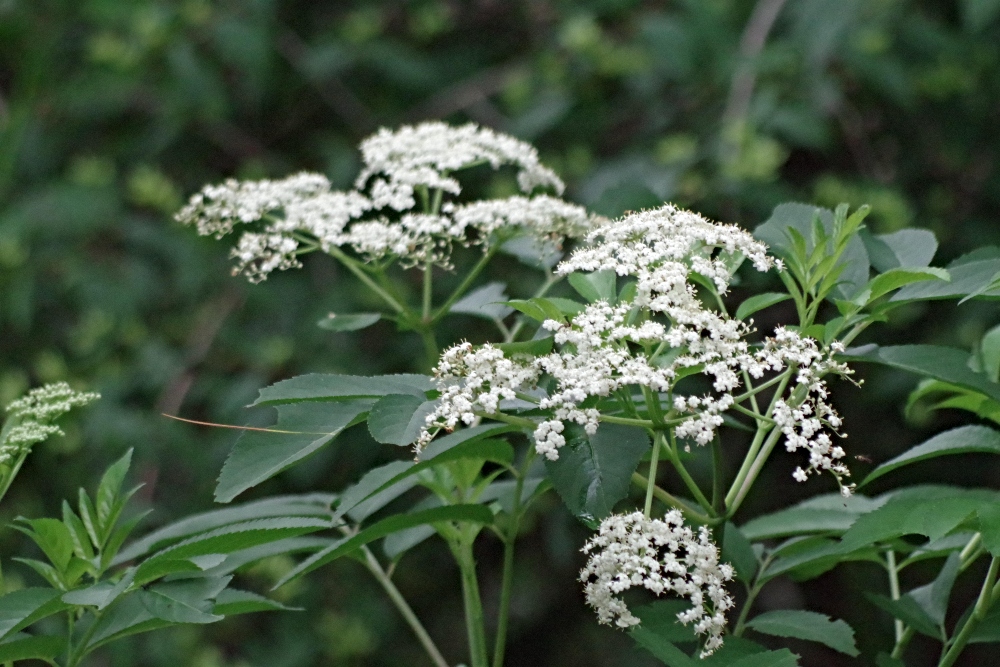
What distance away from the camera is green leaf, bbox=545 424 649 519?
2.32 ft

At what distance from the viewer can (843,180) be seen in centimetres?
222

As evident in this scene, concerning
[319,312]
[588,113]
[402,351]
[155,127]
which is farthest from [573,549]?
[155,127]

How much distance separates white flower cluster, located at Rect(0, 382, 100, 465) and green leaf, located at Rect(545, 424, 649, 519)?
0.38 meters

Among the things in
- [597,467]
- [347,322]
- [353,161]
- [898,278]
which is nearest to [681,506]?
[597,467]

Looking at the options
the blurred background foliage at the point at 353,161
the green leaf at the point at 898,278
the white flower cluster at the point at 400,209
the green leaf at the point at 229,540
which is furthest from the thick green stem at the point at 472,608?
the blurred background foliage at the point at 353,161

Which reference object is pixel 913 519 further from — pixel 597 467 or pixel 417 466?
pixel 417 466

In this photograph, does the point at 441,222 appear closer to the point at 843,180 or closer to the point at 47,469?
the point at 843,180

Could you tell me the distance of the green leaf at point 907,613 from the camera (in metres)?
0.87

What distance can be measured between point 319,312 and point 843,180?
Result: 1.15m

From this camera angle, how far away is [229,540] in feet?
2.51

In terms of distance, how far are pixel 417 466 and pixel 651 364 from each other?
0.59 feet

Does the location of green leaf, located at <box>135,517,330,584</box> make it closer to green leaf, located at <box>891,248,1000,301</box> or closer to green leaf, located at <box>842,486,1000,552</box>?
green leaf, located at <box>842,486,1000,552</box>

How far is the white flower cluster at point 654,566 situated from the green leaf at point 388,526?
0.16m

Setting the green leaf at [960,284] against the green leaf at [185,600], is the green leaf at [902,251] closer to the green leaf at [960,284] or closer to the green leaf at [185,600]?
the green leaf at [960,284]
